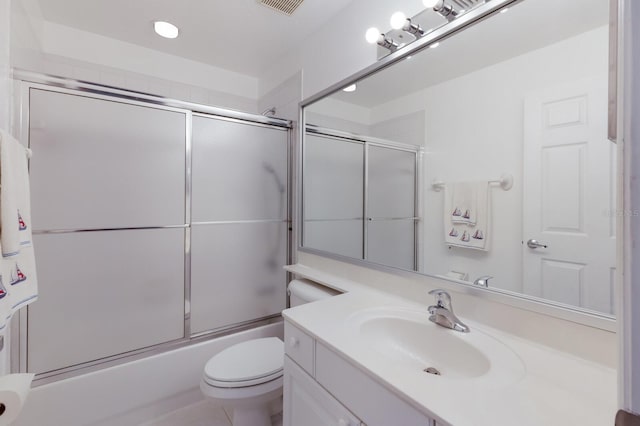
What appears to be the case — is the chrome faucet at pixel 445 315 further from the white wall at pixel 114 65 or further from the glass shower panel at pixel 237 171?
the white wall at pixel 114 65

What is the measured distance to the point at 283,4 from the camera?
158cm

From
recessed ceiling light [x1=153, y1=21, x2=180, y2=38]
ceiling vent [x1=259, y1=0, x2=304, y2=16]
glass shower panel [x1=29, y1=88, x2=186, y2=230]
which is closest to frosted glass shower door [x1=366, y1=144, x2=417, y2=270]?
ceiling vent [x1=259, y1=0, x2=304, y2=16]

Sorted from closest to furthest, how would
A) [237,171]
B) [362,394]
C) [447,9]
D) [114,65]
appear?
[362,394] → [447,9] → [237,171] → [114,65]

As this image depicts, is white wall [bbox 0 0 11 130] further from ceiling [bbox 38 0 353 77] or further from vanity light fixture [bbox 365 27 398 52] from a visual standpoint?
vanity light fixture [bbox 365 27 398 52]

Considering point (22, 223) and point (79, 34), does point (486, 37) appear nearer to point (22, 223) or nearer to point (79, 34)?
point (22, 223)

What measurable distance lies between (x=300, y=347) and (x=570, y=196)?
98cm

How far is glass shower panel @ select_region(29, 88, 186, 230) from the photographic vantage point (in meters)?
1.33

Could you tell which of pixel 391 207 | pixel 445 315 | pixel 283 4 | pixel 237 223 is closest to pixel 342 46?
pixel 283 4

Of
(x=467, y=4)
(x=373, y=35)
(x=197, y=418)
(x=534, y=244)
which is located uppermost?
(x=373, y=35)

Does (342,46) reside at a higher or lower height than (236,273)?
higher

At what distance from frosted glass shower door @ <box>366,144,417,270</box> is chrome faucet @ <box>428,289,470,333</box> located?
0.26 m

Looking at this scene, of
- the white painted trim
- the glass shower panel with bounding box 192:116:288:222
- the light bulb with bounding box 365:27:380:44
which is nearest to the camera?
the white painted trim

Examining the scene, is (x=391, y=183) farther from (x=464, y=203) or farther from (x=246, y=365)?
(x=246, y=365)

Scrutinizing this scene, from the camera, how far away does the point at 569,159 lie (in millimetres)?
825
